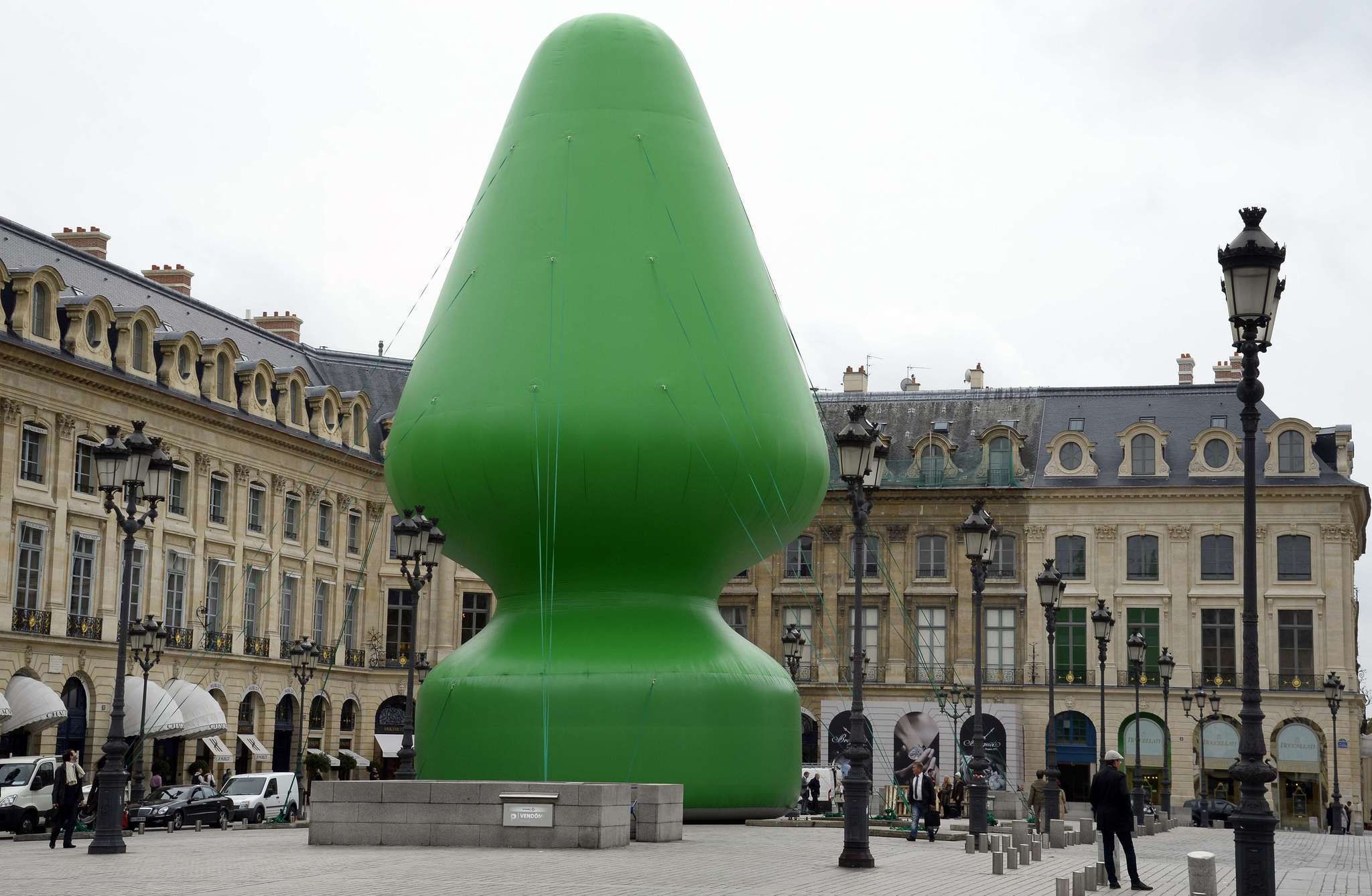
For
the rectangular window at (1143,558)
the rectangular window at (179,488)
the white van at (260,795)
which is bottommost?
the white van at (260,795)

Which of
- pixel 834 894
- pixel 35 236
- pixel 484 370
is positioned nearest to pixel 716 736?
pixel 484 370

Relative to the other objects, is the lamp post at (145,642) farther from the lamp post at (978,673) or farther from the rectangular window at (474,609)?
the rectangular window at (474,609)

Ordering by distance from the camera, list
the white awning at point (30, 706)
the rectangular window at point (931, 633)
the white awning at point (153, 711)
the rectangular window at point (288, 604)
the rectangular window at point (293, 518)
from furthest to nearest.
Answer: the rectangular window at point (931, 633), the rectangular window at point (293, 518), the rectangular window at point (288, 604), the white awning at point (153, 711), the white awning at point (30, 706)

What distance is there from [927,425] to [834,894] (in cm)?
4971

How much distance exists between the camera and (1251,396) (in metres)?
12.7

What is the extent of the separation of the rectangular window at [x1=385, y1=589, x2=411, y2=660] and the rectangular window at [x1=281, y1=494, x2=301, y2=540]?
17.7 feet

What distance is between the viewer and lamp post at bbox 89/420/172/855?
20688 mm

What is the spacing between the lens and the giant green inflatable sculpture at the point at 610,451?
24.5m

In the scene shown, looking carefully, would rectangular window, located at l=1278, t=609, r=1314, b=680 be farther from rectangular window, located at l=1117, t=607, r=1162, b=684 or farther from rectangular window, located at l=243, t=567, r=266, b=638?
rectangular window, located at l=243, t=567, r=266, b=638

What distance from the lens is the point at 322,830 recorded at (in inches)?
814

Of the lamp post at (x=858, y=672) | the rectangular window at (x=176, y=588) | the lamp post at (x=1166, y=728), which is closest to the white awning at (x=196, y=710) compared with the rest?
the rectangular window at (x=176, y=588)

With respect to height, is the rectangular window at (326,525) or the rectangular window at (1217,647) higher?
the rectangular window at (326,525)

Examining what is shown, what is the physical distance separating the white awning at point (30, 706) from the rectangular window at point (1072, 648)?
31.6m

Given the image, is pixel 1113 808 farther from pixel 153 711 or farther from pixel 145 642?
pixel 153 711
